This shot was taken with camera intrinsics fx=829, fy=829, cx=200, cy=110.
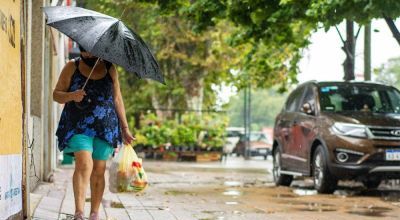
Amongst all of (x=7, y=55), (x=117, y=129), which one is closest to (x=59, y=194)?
(x=117, y=129)

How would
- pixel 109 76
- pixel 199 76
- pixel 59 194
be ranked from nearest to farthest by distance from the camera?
pixel 109 76
pixel 59 194
pixel 199 76

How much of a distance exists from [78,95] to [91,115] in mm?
310

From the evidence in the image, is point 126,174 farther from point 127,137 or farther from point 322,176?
point 322,176

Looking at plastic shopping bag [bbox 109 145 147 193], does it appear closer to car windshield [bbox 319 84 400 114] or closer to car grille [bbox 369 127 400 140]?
car grille [bbox 369 127 400 140]

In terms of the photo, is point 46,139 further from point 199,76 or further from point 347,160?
point 199,76

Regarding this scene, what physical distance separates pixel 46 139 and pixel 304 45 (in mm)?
8118

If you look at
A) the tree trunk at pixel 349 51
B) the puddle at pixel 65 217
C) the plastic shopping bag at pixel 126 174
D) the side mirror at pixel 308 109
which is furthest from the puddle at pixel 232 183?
the plastic shopping bag at pixel 126 174

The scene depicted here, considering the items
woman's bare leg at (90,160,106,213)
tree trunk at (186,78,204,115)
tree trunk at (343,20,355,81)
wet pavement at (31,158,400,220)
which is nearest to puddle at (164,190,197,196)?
wet pavement at (31,158,400,220)

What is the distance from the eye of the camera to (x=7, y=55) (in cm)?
617

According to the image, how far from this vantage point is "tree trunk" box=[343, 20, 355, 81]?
19312 mm

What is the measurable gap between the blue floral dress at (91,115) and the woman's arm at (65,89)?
0.12ft

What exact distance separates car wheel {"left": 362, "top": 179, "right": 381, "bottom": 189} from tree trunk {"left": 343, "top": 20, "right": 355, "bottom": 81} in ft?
14.0

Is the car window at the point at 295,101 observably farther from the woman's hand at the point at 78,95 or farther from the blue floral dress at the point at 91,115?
the woman's hand at the point at 78,95

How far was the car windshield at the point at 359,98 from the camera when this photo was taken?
14320mm
